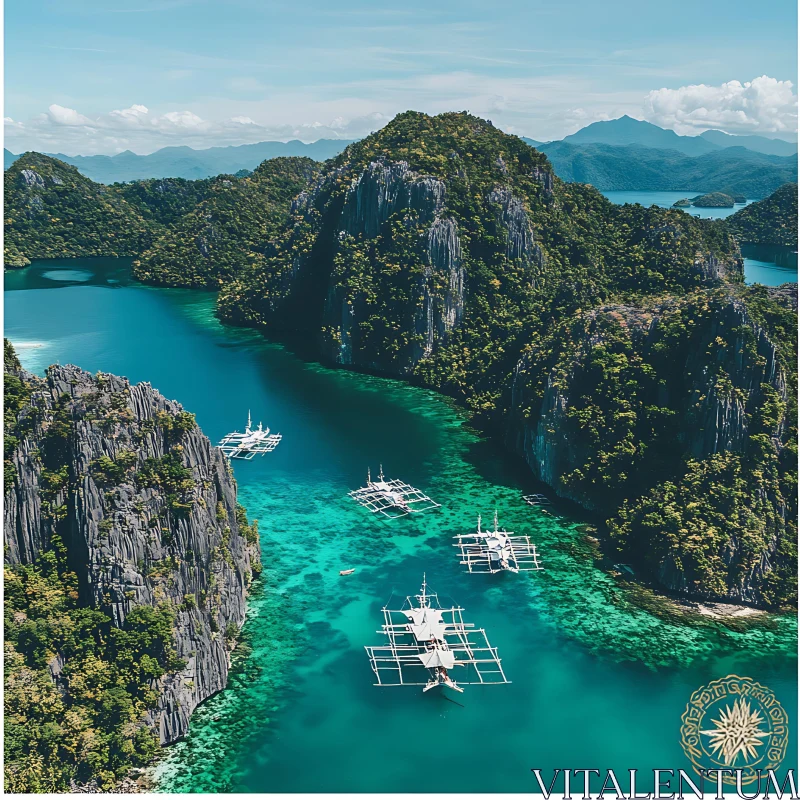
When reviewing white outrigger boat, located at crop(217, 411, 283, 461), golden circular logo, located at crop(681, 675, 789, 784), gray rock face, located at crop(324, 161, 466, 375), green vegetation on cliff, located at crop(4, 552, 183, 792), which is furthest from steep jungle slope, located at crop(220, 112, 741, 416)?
green vegetation on cliff, located at crop(4, 552, 183, 792)

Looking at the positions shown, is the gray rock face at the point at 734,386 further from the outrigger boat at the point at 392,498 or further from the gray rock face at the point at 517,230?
the gray rock face at the point at 517,230

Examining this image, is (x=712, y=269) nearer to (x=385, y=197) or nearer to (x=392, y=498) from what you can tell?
(x=385, y=197)

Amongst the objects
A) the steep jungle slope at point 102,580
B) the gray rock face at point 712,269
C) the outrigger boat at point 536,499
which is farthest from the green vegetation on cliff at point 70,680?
the gray rock face at point 712,269

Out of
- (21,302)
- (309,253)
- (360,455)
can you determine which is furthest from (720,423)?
(21,302)

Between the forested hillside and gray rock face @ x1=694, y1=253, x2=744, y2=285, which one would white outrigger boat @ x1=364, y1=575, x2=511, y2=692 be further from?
gray rock face @ x1=694, y1=253, x2=744, y2=285

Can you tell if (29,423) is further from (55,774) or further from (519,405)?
(519,405)

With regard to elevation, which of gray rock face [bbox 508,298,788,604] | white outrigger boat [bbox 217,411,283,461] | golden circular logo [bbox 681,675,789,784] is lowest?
golden circular logo [bbox 681,675,789,784]

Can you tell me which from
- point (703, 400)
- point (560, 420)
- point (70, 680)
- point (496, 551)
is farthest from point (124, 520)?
point (703, 400)

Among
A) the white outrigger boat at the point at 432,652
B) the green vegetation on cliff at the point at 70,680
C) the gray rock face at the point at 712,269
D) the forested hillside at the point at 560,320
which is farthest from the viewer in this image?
the gray rock face at the point at 712,269

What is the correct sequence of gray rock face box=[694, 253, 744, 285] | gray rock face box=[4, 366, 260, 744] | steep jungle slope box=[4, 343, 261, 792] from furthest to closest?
gray rock face box=[694, 253, 744, 285] → gray rock face box=[4, 366, 260, 744] → steep jungle slope box=[4, 343, 261, 792]
